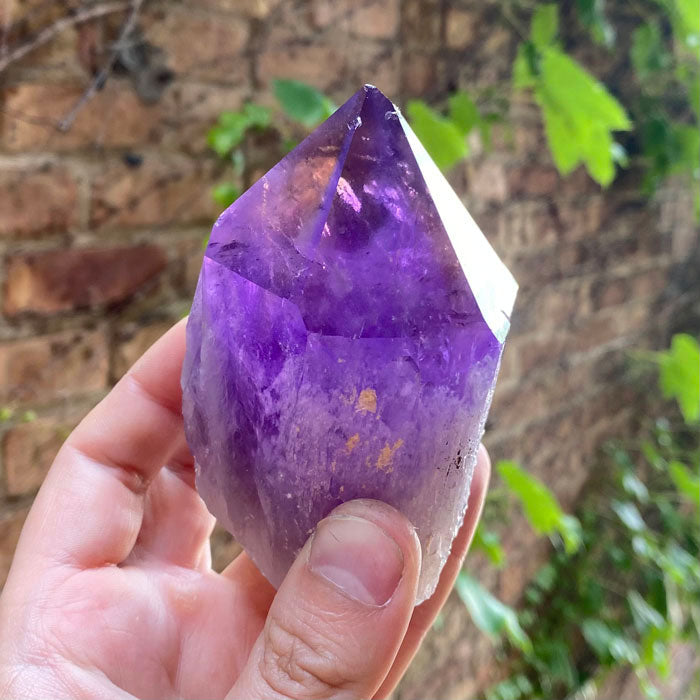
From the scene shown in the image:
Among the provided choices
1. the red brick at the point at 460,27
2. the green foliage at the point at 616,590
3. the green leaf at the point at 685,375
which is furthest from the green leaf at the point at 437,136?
the green foliage at the point at 616,590

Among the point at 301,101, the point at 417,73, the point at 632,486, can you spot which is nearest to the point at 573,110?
the point at 417,73

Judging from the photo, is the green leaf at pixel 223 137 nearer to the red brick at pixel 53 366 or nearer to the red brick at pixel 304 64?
the red brick at pixel 304 64

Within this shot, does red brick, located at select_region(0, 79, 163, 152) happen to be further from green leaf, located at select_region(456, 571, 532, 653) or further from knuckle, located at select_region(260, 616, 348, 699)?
green leaf, located at select_region(456, 571, 532, 653)

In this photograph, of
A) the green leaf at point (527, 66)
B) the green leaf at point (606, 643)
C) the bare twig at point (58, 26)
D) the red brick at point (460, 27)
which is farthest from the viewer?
the green leaf at point (606, 643)

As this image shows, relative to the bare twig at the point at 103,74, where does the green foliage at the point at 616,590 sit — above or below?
below

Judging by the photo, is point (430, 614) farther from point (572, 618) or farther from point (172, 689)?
point (572, 618)

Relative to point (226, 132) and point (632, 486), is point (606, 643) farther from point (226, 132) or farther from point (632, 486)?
point (226, 132)

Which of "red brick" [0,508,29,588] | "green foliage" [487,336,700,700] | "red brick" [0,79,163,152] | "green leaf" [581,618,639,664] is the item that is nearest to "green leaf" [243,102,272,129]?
"red brick" [0,79,163,152]
